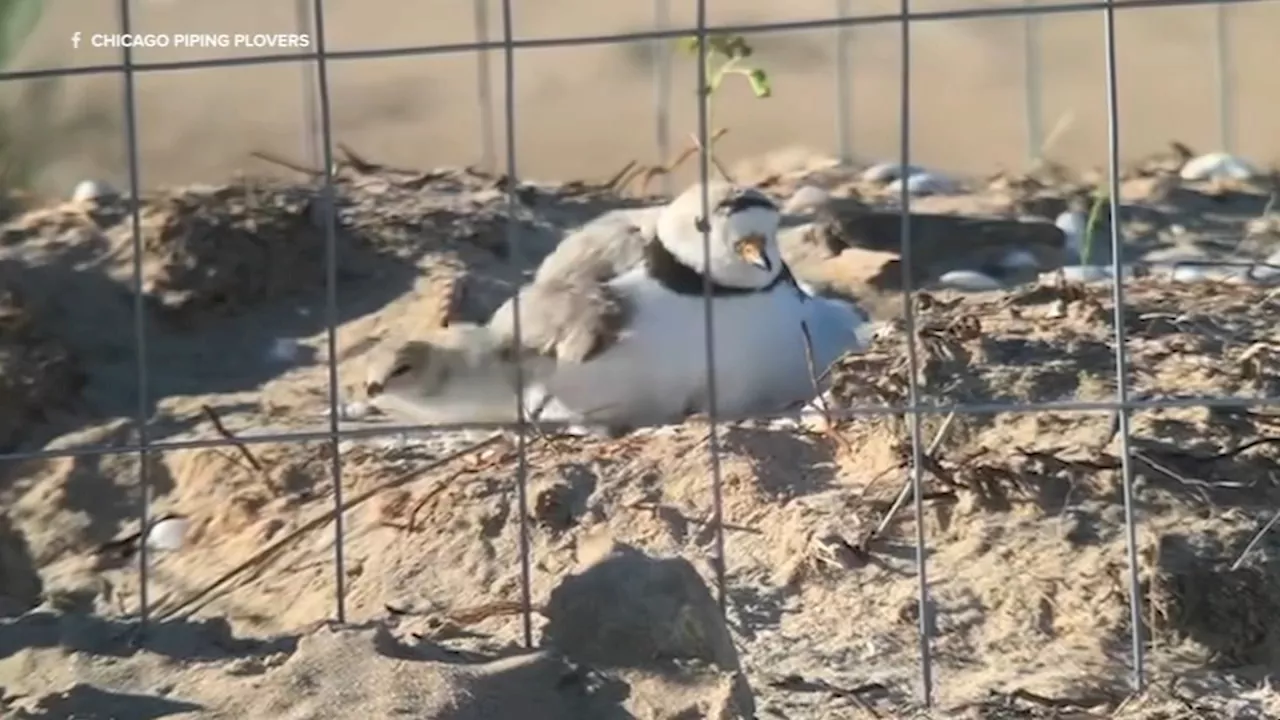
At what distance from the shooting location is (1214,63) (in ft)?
34.5

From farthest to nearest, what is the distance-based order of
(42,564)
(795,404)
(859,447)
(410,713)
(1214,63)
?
(1214,63)
(795,404)
(42,564)
(859,447)
(410,713)

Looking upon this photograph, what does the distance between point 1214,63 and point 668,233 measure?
6847mm

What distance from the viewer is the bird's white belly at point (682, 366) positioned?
13.9 ft

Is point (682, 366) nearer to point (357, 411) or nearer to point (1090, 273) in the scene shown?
point (357, 411)

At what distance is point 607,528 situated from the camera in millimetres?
3400

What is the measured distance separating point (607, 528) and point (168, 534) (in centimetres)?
88

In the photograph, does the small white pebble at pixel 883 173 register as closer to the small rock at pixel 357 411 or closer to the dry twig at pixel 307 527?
the small rock at pixel 357 411

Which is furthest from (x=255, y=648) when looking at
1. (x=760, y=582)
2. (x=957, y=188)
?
(x=957, y=188)

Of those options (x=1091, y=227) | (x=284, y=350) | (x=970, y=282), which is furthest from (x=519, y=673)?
(x=970, y=282)

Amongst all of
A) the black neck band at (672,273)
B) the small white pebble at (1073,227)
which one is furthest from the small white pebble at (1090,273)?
the black neck band at (672,273)

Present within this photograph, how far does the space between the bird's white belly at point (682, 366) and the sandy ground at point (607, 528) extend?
0.23 metres

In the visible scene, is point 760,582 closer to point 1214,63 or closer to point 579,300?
point 579,300

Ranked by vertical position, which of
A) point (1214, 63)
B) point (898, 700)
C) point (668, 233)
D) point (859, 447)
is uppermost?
point (1214, 63)

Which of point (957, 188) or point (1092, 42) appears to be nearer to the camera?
point (957, 188)
